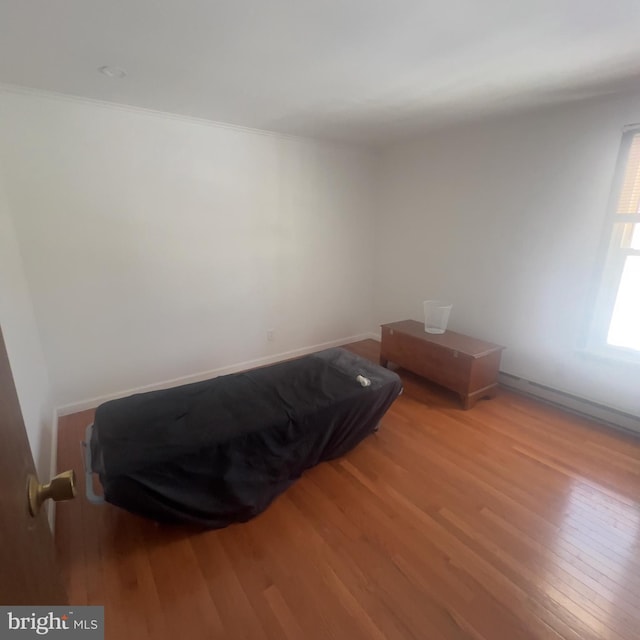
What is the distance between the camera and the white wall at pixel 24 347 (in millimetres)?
1653

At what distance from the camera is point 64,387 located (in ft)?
8.67

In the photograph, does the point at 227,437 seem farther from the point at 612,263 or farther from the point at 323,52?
the point at 612,263

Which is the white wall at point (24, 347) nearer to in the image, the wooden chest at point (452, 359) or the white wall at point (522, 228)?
the wooden chest at point (452, 359)

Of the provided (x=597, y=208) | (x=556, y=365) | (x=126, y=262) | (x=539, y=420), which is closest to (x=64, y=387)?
(x=126, y=262)

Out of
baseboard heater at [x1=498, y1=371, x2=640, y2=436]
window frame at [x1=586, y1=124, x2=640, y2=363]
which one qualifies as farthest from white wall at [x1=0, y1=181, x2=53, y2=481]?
window frame at [x1=586, y1=124, x2=640, y2=363]

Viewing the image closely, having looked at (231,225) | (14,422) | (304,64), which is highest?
(304,64)

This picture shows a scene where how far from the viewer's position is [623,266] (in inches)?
96.2

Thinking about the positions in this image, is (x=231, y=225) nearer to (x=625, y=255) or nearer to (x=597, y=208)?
(x=597, y=208)

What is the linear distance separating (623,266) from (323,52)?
245 centimetres

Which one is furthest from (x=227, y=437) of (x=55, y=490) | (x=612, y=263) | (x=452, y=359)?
(x=612, y=263)

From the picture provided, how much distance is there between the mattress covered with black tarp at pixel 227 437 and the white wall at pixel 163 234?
1.00 metres

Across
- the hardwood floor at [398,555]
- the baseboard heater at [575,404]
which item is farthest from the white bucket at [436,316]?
the hardwood floor at [398,555]

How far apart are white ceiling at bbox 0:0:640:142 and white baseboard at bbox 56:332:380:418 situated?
2.17 m

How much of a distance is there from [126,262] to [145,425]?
4.85 feet
